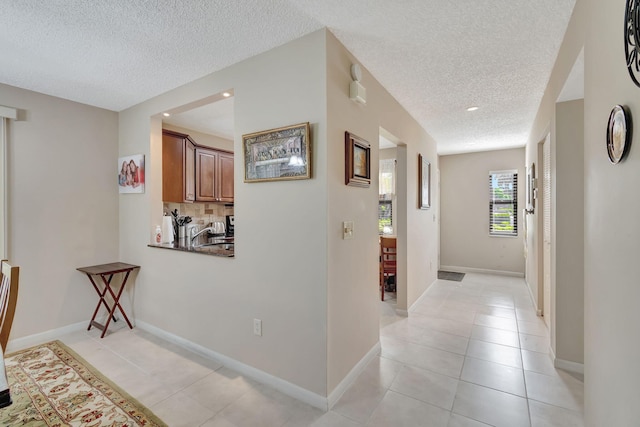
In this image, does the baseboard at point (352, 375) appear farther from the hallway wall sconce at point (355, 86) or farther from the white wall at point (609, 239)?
the hallway wall sconce at point (355, 86)

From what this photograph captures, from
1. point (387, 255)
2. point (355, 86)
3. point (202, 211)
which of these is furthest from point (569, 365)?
point (202, 211)

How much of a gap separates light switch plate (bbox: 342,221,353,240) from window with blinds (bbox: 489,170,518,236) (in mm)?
4824

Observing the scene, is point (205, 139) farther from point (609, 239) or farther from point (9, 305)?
point (609, 239)

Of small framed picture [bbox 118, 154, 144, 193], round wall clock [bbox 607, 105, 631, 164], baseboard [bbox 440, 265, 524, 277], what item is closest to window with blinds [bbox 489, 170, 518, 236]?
baseboard [bbox 440, 265, 524, 277]

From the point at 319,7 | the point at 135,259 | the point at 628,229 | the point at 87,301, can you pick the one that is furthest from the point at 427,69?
the point at 87,301

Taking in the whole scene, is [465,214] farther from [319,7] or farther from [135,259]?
[135,259]

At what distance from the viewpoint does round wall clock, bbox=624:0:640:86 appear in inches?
34.9

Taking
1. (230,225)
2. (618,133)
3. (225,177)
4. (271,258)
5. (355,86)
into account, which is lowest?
(271,258)

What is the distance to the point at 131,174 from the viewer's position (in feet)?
10.7

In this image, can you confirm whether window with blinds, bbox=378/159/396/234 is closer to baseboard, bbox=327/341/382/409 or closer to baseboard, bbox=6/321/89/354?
baseboard, bbox=327/341/382/409

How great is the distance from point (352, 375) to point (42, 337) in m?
3.10

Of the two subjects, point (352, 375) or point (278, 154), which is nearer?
point (278, 154)

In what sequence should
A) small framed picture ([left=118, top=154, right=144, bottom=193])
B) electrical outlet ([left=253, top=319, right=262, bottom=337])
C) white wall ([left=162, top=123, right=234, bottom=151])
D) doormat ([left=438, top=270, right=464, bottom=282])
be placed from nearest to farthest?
1. electrical outlet ([left=253, top=319, right=262, bottom=337])
2. small framed picture ([left=118, top=154, right=144, bottom=193])
3. white wall ([left=162, top=123, right=234, bottom=151])
4. doormat ([left=438, top=270, right=464, bottom=282])

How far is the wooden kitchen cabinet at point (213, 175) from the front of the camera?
3.92m
